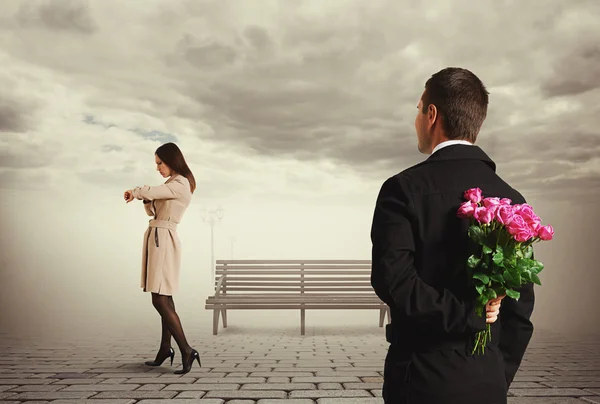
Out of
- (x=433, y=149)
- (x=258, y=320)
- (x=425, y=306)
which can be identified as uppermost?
(x=433, y=149)

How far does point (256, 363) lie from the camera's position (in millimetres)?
5945

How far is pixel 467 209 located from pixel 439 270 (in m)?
0.18

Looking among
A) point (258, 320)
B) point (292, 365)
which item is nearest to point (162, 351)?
point (292, 365)

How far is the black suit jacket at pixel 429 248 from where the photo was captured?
166cm

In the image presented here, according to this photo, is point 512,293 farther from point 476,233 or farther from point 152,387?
point 152,387

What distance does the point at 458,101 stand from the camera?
6.01ft

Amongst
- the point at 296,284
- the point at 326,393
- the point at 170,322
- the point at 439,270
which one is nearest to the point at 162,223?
the point at 170,322

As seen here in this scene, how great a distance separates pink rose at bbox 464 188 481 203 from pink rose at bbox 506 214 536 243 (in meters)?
0.11

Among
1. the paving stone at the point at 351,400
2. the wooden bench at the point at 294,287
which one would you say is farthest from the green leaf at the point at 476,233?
the wooden bench at the point at 294,287

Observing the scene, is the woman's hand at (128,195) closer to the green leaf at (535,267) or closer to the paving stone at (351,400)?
the paving stone at (351,400)

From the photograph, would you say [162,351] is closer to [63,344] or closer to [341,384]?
[341,384]

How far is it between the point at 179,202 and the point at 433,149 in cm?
405

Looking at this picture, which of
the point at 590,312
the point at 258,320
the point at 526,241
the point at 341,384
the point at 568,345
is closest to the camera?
the point at 526,241

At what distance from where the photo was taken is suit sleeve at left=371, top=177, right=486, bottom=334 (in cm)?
165
